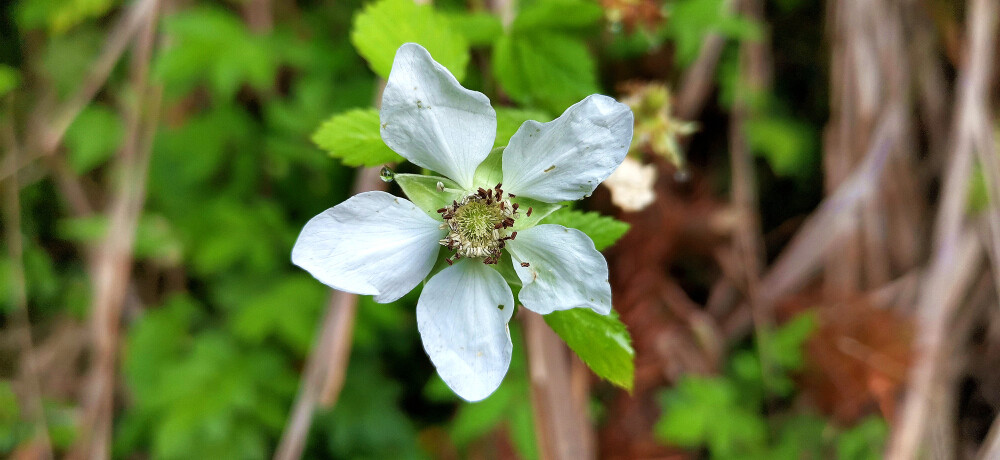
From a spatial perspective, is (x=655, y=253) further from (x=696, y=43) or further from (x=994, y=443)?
(x=994, y=443)

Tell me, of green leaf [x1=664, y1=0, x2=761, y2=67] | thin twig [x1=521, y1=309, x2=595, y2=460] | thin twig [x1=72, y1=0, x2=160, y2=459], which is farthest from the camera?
thin twig [x1=72, y1=0, x2=160, y2=459]

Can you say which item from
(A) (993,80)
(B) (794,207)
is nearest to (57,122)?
(B) (794,207)

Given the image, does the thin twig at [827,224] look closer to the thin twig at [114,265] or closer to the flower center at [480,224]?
the flower center at [480,224]

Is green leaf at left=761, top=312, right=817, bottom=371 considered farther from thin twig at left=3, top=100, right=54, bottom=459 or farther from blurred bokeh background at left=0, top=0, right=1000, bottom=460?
thin twig at left=3, top=100, right=54, bottom=459

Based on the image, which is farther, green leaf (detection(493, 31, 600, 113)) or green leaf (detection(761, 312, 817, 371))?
green leaf (detection(761, 312, 817, 371))

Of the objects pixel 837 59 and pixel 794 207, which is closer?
pixel 837 59

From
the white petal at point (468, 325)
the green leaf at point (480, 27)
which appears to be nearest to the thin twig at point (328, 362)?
the green leaf at point (480, 27)

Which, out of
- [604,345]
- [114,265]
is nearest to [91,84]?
[114,265]

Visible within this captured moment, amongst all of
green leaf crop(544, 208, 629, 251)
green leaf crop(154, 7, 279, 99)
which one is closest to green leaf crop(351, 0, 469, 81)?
green leaf crop(544, 208, 629, 251)
